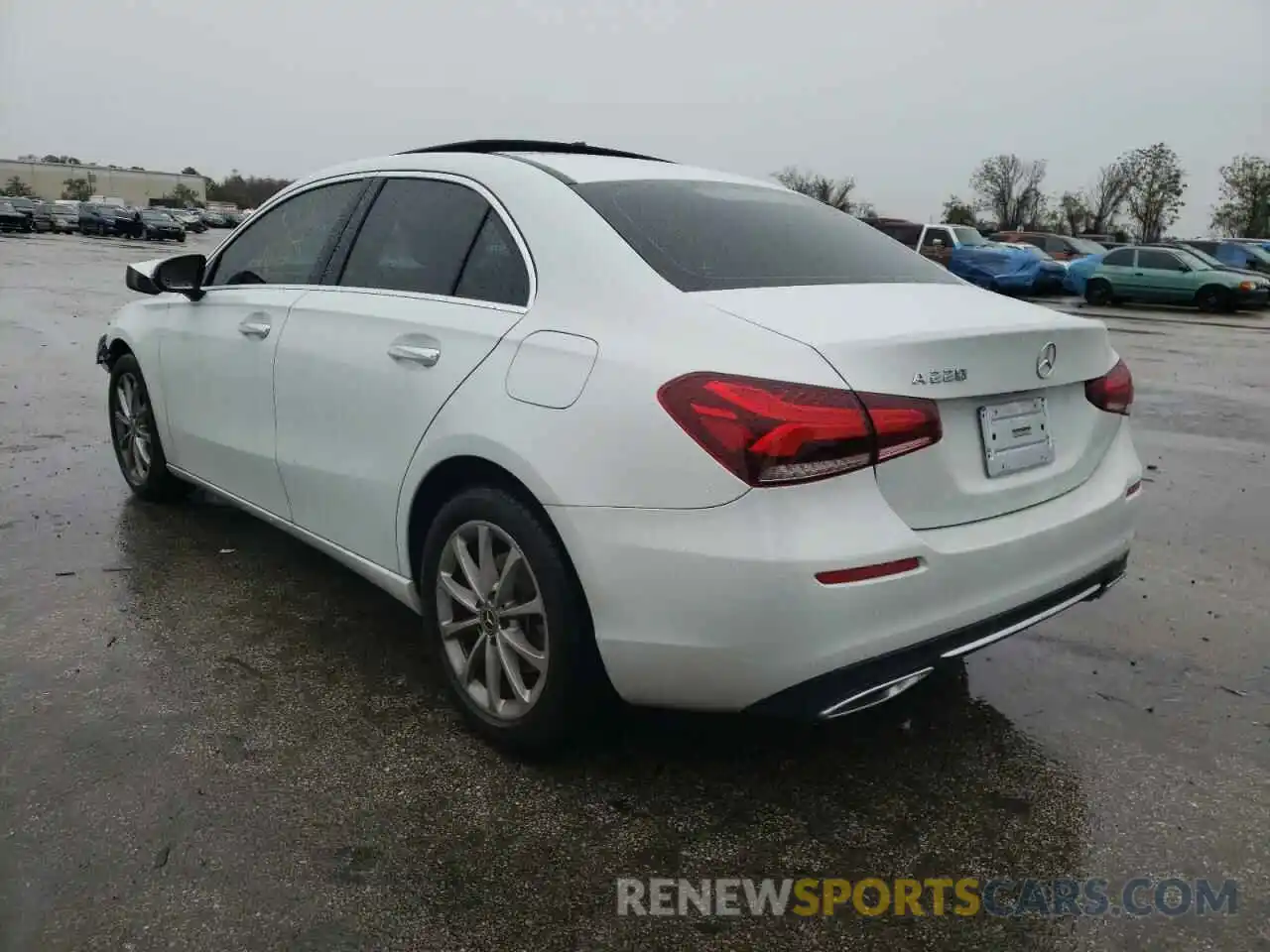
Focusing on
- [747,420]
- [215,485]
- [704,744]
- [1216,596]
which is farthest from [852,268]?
[215,485]

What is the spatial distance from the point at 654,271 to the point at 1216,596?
3.11 metres

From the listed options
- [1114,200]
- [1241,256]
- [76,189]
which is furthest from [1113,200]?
[76,189]

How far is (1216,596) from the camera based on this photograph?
4.32 m

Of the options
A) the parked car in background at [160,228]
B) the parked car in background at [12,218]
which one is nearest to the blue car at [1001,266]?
the parked car in background at [160,228]

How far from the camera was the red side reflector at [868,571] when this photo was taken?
2.23 m

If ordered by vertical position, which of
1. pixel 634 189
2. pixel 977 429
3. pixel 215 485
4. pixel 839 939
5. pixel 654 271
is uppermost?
pixel 634 189

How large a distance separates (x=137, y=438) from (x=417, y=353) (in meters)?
2.85

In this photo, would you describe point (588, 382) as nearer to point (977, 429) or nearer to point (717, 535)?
point (717, 535)

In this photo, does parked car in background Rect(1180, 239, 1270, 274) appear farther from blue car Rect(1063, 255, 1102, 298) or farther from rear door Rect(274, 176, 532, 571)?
rear door Rect(274, 176, 532, 571)

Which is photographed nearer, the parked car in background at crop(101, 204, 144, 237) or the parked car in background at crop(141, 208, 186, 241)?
the parked car in background at crop(141, 208, 186, 241)

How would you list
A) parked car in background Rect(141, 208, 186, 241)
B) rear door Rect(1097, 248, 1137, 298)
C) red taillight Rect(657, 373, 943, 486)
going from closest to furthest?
red taillight Rect(657, 373, 943, 486), rear door Rect(1097, 248, 1137, 298), parked car in background Rect(141, 208, 186, 241)

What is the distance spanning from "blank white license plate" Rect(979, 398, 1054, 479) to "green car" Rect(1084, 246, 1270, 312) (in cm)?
2334

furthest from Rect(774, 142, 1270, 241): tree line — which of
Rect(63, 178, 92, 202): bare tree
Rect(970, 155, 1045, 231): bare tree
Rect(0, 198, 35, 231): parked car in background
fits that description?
Rect(63, 178, 92, 202): bare tree

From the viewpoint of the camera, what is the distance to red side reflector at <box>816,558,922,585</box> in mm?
2230
